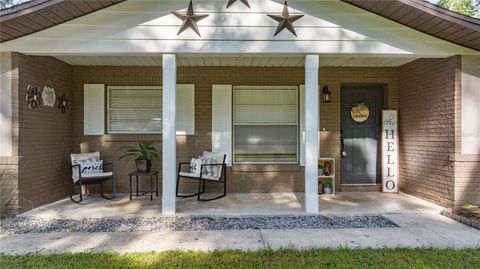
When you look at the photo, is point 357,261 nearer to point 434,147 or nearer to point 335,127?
point 434,147

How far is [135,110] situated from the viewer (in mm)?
6805

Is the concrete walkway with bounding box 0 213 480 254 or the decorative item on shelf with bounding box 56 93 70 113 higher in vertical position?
the decorative item on shelf with bounding box 56 93 70 113

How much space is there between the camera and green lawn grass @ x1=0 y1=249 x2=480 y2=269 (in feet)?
10.4

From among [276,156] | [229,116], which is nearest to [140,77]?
[229,116]

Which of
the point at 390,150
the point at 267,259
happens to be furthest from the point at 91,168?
the point at 390,150

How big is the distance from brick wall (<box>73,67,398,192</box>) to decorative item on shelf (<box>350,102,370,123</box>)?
0.36 metres

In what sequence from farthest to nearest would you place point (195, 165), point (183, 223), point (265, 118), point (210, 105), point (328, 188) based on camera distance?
point (265, 118) → point (210, 105) → point (328, 188) → point (195, 165) → point (183, 223)

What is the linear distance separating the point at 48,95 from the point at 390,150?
6163 mm

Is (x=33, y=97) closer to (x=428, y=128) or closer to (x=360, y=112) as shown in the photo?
(x=360, y=112)

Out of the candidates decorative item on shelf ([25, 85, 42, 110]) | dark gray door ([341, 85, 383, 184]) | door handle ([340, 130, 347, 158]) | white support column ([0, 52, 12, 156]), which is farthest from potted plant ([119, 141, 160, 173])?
dark gray door ([341, 85, 383, 184])

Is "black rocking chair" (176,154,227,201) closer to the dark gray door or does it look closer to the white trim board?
the white trim board

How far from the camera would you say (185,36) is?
500cm

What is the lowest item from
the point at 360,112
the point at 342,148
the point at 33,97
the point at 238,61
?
the point at 342,148

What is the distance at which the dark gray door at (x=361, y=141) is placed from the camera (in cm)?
696
